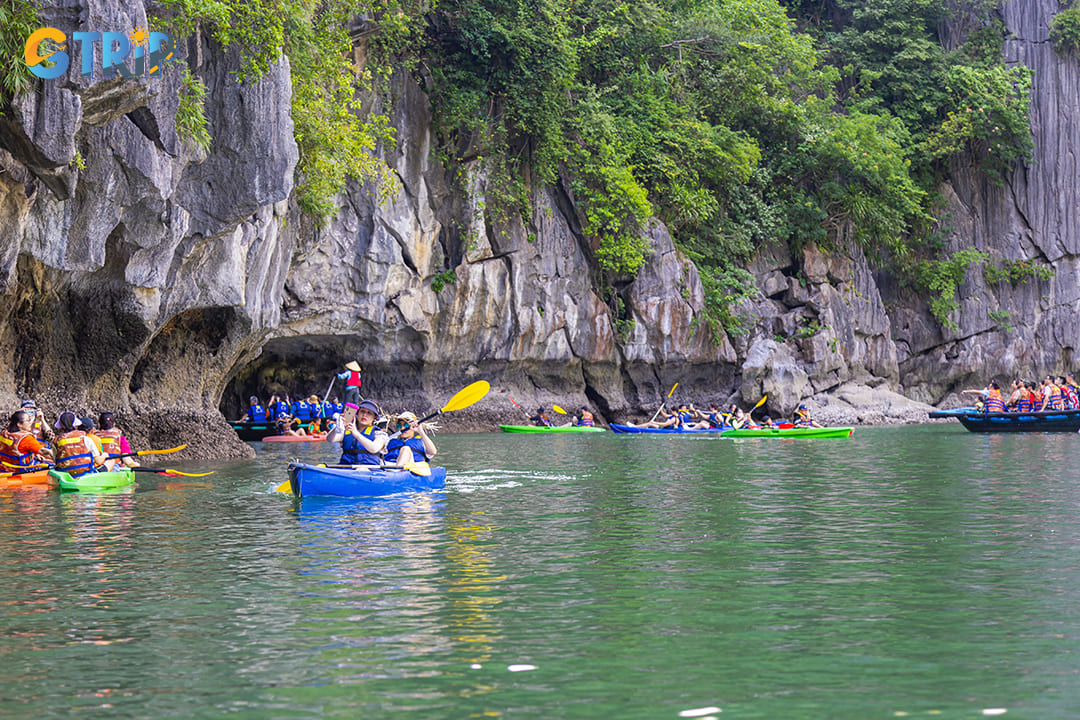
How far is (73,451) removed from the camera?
14523 millimetres

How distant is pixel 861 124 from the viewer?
3747cm

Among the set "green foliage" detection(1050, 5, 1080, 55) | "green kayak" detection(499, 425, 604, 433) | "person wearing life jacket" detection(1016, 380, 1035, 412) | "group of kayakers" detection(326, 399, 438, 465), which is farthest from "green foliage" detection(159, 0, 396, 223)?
"green foliage" detection(1050, 5, 1080, 55)

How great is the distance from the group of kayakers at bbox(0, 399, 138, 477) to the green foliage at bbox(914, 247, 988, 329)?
32.7 metres

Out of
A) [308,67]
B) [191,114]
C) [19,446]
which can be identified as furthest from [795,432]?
[19,446]

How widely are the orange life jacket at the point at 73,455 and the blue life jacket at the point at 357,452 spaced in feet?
12.8

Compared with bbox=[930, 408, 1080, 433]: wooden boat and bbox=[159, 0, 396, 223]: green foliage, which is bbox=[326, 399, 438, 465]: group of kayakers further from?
bbox=[930, 408, 1080, 433]: wooden boat

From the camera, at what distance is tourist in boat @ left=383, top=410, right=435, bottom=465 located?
13797 millimetres

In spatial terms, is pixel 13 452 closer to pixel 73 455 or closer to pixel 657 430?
pixel 73 455

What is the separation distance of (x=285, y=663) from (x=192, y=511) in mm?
7293

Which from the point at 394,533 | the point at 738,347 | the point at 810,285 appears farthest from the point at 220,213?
the point at 810,285

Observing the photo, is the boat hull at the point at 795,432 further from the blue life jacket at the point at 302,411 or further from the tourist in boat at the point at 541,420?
the blue life jacket at the point at 302,411

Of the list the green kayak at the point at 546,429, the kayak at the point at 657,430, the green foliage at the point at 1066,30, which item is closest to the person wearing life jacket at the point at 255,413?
the green kayak at the point at 546,429

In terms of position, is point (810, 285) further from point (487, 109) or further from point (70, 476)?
point (70, 476)

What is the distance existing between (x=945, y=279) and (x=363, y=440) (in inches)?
1282
